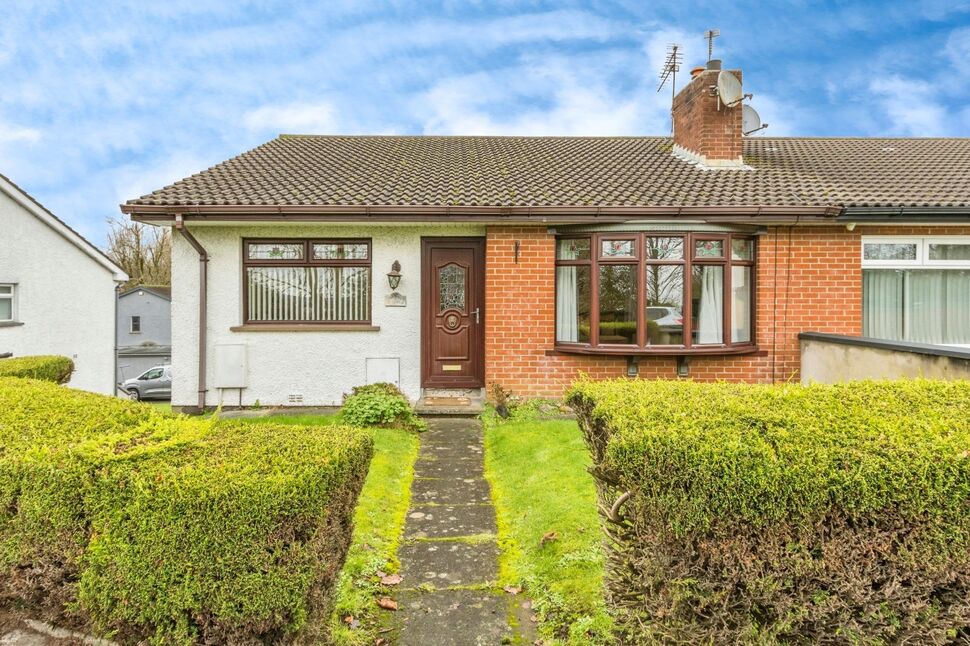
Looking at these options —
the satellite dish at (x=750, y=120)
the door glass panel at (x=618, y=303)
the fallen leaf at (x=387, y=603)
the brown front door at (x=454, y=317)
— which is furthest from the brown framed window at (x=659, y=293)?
the fallen leaf at (x=387, y=603)

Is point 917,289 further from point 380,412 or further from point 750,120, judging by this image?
point 380,412

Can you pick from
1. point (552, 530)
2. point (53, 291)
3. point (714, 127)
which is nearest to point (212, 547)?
point (552, 530)

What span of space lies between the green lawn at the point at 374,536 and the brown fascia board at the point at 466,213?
128 inches

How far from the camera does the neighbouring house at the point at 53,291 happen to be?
1300 cm

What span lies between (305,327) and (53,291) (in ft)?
34.9

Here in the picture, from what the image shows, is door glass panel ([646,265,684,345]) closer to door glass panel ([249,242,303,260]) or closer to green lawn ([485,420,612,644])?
green lawn ([485,420,612,644])

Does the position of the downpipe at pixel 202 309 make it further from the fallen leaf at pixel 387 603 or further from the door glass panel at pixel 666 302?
the door glass panel at pixel 666 302

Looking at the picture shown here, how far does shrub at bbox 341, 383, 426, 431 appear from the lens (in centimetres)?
700

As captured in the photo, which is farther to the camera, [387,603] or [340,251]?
[340,251]

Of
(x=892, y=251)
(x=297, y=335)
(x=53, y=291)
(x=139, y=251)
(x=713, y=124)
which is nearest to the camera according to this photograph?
(x=892, y=251)

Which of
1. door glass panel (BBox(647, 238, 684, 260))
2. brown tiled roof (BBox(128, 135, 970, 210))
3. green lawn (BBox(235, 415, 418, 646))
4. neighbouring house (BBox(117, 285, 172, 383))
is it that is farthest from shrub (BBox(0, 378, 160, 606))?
neighbouring house (BBox(117, 285, 172, 383))

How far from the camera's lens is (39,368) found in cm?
616

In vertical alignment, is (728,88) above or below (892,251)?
above

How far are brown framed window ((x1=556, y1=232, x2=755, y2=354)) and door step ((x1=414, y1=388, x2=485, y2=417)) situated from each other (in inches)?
65.8
